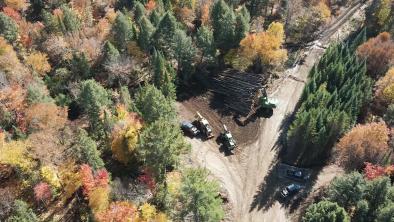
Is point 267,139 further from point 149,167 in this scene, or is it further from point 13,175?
point 13,175

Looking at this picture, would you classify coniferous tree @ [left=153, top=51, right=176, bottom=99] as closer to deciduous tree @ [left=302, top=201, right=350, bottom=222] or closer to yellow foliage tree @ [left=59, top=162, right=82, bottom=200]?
yellow foliage tree @ [left=59, top=162, right=82, bottom=200]

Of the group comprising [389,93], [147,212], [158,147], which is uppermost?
[158,147]

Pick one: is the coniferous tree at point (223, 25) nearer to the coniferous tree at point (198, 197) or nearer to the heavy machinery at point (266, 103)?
the heavy machinery at point (266, 103)

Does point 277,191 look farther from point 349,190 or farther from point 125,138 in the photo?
point 125,138

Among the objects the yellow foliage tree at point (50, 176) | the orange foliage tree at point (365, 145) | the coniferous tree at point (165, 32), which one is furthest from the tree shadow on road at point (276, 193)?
the coniferous tree at point (165, 32)


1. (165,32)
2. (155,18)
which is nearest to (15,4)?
(155,18)

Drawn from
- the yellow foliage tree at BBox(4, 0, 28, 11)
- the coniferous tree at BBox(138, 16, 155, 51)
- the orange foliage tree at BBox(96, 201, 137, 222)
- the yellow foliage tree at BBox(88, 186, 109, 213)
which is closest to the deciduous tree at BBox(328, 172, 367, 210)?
the orange foliage tree at BBox(96, 201, 137, 222)
